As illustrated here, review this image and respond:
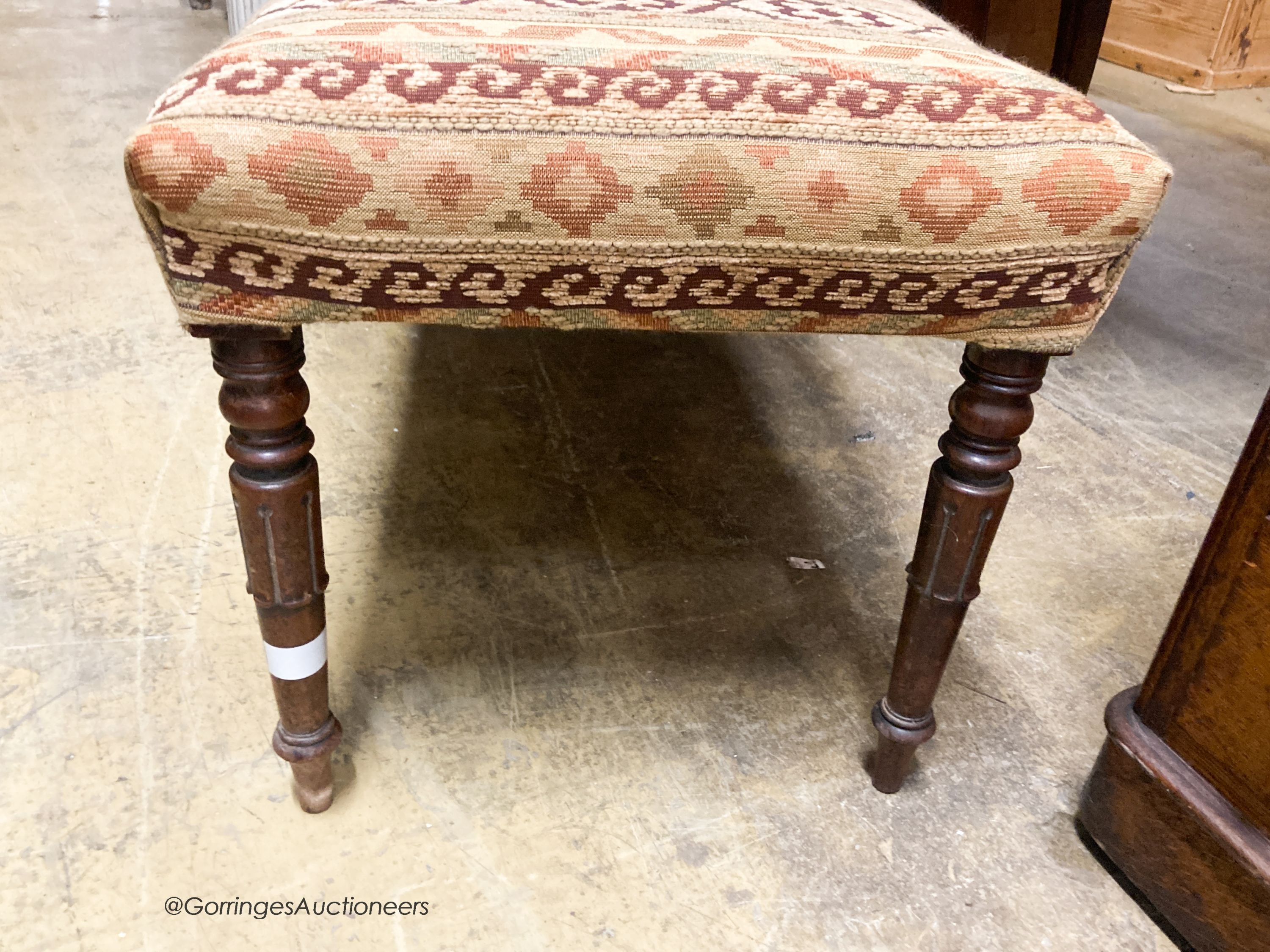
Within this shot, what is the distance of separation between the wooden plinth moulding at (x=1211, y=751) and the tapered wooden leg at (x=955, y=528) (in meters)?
0.14

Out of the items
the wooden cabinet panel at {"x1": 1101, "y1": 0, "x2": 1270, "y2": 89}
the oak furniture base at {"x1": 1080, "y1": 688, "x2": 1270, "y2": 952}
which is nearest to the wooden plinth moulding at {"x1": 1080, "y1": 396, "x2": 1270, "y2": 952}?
the oak furniture base at {"x1": 1080, "y1": 688, "x2": 1270, "y2": 952}

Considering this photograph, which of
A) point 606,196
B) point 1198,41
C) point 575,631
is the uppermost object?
point 606,196

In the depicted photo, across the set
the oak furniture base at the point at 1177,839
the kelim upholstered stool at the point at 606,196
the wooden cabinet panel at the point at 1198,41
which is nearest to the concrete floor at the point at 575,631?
the oak furniture base at the point at 1177,839

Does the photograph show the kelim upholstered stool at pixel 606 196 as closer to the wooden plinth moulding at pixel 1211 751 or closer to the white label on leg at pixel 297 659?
the white label on leg at pixel 297 659

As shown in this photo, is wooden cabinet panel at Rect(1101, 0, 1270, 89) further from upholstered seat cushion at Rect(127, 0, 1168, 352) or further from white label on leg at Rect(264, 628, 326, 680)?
white label on leg at Rect(264, 628, 326, 680)

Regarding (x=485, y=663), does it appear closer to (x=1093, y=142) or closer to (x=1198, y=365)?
(x=1093, y=142)

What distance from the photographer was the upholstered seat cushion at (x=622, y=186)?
1.71ft

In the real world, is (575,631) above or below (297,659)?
below

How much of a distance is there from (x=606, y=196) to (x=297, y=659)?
0.39 meters

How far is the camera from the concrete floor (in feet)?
2.38

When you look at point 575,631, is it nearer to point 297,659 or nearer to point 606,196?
point 297,659

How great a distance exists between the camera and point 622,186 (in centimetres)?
54

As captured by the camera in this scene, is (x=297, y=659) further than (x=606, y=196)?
Yes

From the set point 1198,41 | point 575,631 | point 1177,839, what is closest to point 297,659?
point 575,631
